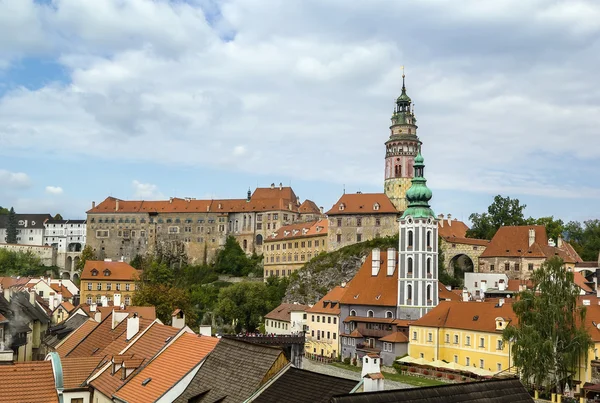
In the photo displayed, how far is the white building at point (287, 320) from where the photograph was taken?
2803 inches

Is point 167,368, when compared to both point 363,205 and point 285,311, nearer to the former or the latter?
point 285,311

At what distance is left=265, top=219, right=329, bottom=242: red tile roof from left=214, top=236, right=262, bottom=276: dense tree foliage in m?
4.90

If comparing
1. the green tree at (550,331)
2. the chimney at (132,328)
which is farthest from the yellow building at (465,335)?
the chimney at (132,328)

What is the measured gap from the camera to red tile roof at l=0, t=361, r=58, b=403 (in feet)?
55.9

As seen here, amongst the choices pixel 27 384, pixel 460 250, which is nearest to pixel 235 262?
pixel 460 250

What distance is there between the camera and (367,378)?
16734mm

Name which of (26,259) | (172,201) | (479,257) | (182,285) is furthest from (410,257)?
(26,259)

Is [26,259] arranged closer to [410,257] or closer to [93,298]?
[93,298]

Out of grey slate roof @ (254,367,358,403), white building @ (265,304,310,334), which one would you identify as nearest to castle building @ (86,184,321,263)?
white building @ (265,304,310,334)

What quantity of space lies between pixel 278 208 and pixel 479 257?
44.4 metres

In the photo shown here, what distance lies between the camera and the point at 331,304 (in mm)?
69062

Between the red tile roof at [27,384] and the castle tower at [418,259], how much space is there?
45.7m

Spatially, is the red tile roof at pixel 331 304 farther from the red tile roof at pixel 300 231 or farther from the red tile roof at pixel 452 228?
the red tile roof at pixel 300 231

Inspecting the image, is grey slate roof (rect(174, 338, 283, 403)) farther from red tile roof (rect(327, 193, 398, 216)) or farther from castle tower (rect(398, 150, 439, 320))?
red tile roof (rect(327, 193, 398, 216))
